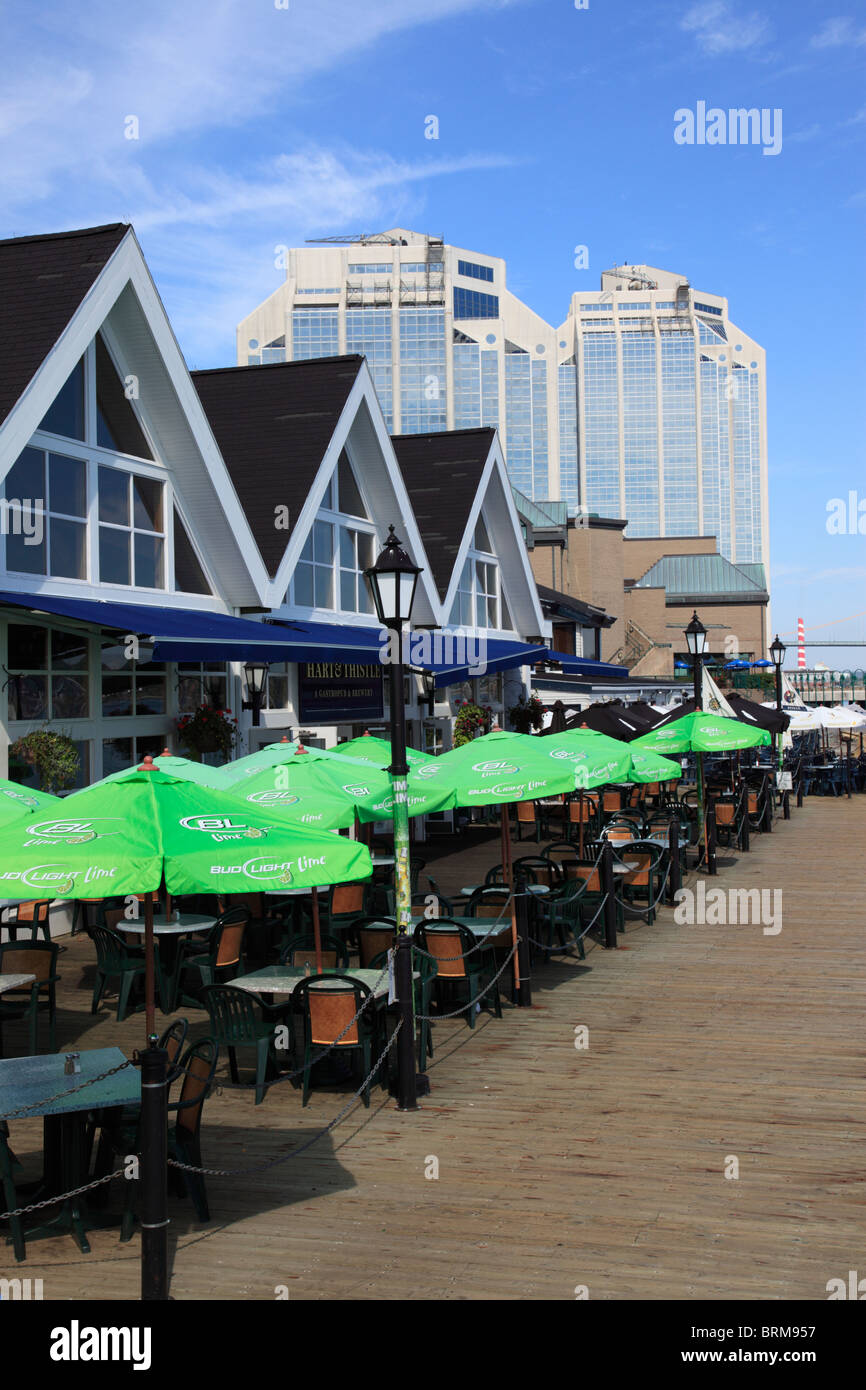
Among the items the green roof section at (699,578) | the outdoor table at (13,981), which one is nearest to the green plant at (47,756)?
the outdoor table at (13,981)

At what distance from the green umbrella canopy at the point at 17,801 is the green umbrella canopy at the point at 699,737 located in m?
10.2

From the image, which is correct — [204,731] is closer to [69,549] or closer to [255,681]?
[255,681]

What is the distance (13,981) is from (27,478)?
23.7 feet

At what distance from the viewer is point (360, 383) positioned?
899 inches

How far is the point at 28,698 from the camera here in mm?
14578

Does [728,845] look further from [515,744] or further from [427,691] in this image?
[515,744]

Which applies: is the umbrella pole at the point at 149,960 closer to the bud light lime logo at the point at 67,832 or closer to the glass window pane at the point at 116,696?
the bud light lime logo at the point at 67,832

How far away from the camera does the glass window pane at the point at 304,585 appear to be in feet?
71.3

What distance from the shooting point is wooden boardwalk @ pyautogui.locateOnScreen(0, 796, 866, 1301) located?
19.4ft

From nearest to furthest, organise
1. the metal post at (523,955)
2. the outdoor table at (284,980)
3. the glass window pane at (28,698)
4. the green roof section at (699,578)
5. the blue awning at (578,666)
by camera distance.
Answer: the outdoor table at (284,980), the metal post at (523,955), the glass window pane at (28,698), the blue awning at (578,666), the green roof section at (699,578)

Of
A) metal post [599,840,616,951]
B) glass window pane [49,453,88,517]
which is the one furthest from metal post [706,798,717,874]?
glass window pane [49,453,88,517]

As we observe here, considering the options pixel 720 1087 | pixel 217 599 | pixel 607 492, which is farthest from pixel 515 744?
pixel 607 492

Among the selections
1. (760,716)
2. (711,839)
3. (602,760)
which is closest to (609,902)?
(602,760)
